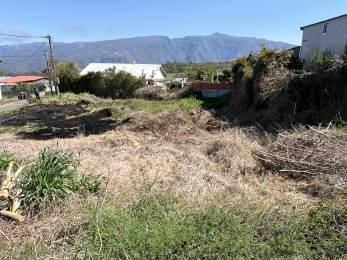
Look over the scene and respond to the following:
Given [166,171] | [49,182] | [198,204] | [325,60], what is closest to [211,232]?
[198,204]

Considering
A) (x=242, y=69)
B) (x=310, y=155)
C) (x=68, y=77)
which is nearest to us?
(x=310, y=155)

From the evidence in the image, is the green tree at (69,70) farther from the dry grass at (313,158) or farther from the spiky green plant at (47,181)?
the spiky green plant at (47,181)

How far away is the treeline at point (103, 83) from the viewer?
2722cm

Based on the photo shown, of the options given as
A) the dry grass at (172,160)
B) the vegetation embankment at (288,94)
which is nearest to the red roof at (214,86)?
the vegetation embankment at (288,94)

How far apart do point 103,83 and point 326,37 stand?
1947cm

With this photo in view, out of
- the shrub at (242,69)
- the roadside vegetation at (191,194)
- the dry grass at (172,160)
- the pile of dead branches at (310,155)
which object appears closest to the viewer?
the roadside vegetation at (191,194)

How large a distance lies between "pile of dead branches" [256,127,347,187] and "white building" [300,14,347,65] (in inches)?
190

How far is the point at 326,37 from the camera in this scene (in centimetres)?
1338

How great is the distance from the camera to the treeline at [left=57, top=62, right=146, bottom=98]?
2722cm

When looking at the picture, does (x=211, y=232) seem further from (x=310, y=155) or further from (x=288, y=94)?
(x=288, y=94)

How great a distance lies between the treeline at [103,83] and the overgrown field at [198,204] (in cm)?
1893

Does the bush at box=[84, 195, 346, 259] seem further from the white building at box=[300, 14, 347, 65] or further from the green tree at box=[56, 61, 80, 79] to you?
the green tree at box=[56, 61, 80, 79]

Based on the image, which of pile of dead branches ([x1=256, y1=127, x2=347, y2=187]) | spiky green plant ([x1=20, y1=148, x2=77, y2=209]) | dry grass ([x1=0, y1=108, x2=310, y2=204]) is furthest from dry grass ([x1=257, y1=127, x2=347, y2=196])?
spiky green plant ([x1=20, y1=148, x2=77, y2=209])

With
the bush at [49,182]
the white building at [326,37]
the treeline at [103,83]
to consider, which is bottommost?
the treeline at [103,83]
